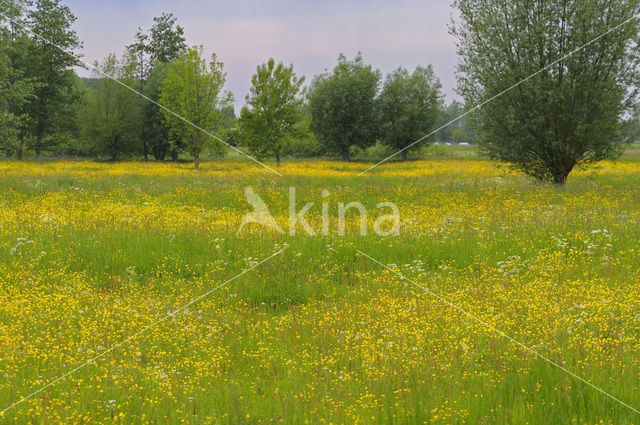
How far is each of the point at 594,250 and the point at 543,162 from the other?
41.7 feet

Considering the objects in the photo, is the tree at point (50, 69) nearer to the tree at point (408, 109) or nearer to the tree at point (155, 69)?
the tree at point (155, 69)

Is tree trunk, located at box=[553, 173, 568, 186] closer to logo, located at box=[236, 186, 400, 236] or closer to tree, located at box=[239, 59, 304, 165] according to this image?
logo, located at box=[236, 186, 400, 236]

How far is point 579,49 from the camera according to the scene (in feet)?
58.0

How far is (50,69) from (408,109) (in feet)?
128

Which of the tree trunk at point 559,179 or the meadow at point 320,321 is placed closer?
the meadow at point 320,321

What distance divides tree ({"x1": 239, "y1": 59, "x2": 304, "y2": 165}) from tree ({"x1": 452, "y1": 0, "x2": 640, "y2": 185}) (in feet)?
69.2

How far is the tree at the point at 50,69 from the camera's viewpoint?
42.8 meters

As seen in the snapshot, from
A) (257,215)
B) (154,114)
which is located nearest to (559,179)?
(257,215)

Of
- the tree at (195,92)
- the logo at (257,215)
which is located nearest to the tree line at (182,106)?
the tree at (195,92)

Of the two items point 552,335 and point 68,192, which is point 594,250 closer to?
point 552,335

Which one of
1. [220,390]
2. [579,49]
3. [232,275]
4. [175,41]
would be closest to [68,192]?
[232,275]

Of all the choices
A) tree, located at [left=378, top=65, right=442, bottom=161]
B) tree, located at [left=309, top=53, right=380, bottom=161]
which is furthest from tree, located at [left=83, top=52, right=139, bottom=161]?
tree, located at [left=378, top=65, right=442, bottom=161]

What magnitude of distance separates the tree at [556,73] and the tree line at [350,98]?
0.05m

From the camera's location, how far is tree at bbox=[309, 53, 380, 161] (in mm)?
51500
